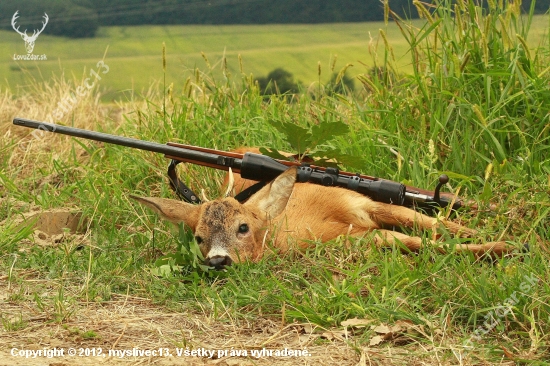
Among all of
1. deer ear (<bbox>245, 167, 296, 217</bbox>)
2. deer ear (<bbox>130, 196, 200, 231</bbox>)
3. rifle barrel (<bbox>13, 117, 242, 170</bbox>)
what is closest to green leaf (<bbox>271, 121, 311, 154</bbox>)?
deer ear (<bbox>245, 167, 296, 217</bbox>)

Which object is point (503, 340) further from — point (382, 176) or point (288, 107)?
point (288, 107)

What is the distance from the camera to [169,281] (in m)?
4.59

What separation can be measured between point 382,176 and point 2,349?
3226mm

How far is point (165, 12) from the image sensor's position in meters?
11.1

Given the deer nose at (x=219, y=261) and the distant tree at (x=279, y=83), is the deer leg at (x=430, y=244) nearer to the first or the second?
the deer nose at (x=219, y=261)

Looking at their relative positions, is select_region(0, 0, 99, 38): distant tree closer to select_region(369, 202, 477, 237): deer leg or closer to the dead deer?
the dead deer

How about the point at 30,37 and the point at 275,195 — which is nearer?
the point at 275,195

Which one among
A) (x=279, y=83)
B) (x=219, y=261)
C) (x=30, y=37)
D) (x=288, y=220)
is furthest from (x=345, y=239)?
(x=30, y=37)

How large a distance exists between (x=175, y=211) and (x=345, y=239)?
44.3 inches

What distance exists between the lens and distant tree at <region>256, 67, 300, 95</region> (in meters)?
7.62

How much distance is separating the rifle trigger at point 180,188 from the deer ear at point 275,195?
652 mm

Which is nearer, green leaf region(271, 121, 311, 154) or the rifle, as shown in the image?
green leaf region(271, 121, 311, 154)

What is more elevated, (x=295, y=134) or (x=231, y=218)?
(x=295, y=134)

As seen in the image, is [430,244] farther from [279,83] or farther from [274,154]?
[279,83]
